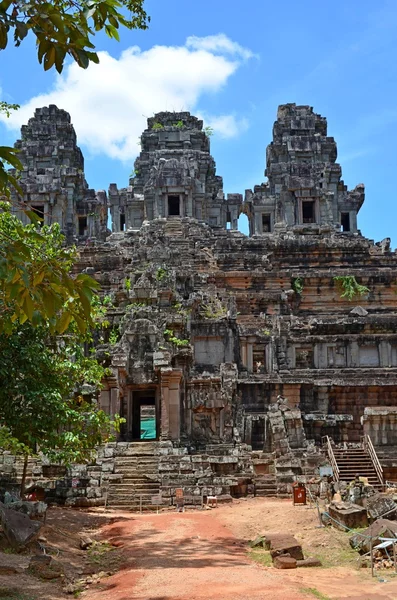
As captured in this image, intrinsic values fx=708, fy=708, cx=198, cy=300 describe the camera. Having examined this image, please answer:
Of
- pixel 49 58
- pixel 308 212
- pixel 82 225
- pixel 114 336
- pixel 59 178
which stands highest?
pixel 59 178

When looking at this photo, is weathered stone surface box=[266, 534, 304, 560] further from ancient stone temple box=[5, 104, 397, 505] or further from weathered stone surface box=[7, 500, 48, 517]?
ancient stone temple box=[5, 104, 397, 505]

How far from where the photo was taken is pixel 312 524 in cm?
1538

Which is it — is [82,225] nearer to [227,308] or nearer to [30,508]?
[227,308]

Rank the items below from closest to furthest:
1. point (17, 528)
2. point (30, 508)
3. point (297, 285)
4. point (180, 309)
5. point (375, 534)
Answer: point (375, 534), point (17, 528), point (30, 508), point (180, 309), point (297, 285)

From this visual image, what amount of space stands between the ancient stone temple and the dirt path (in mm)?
3722

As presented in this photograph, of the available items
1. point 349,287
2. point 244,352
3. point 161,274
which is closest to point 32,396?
point 244,352

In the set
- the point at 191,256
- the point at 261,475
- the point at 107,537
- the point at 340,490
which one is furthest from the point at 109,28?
the point at 191,256

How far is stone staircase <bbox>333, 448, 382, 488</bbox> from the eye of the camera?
21.2 meters

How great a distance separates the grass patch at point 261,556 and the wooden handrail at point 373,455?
28.2 feet

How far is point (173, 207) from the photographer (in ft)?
165

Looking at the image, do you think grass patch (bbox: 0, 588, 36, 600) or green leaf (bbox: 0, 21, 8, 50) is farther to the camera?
grass patch (bbox: 0, 588, 36, 600)

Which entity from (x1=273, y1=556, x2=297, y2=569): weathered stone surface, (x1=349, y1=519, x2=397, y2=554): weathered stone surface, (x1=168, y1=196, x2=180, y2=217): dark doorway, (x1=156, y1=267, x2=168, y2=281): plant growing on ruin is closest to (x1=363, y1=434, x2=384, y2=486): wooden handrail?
(x1=349, y1=519, x2=397, y2=554): weathered stone surface

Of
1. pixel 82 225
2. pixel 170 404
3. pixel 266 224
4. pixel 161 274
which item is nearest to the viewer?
pixel 170 404

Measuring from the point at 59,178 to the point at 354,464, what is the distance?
36.3m
